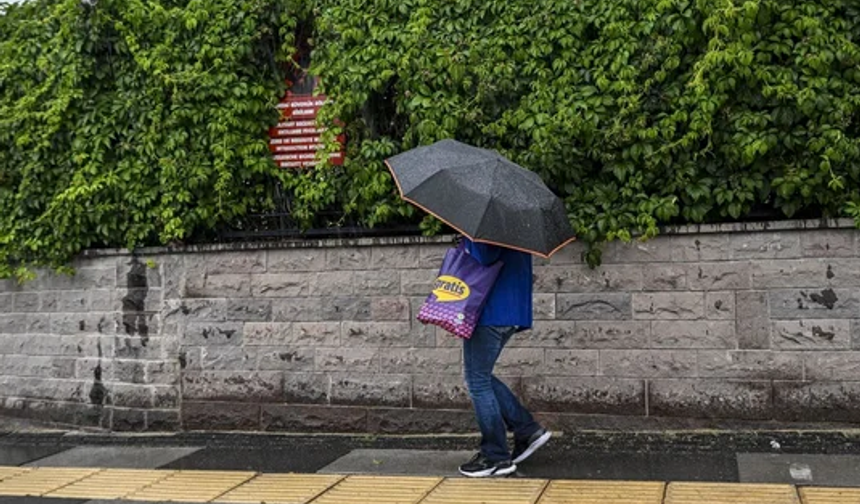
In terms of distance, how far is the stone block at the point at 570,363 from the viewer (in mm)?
6812

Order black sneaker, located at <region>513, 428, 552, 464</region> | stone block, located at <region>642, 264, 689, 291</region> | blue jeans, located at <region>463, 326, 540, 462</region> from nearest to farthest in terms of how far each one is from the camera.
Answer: blue jeans, located at <region>463, 326, 540, 462</region> → black sneaker, located at <region>513, 428, 552, 464</region> → stone block, located at <region>642, 264, 689, 291</region>

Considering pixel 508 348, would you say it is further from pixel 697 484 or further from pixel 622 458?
pixel 697 484

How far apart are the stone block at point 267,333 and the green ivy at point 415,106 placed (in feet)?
2.94

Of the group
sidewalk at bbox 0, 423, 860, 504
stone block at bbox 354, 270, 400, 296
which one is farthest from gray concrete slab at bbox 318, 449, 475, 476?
stone block at bbox 354, 270, 400, 296

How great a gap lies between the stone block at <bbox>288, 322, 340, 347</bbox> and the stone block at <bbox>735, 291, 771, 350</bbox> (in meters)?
3.02

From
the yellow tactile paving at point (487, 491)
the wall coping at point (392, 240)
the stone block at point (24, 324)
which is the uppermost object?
the wall coping at point (392, 240)

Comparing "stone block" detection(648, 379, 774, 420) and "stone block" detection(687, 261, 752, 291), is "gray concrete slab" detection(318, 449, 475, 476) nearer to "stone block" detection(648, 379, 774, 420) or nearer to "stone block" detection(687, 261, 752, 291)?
"stone block" detection(648, 379, 774, 420)

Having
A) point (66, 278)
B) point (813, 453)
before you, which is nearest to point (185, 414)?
point (66, 278)

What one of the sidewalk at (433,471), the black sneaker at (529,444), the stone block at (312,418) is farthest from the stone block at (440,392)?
the black sneaker at (529,444)

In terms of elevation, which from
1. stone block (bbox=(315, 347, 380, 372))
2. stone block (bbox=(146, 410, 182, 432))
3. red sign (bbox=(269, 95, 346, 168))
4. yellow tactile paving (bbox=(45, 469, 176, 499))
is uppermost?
red sign (bbox=(269, 95, 346, 168))

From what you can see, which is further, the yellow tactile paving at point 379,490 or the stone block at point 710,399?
the stone block at point 710,399

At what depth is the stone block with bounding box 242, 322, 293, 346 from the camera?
7617mm

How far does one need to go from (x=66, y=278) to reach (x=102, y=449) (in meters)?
1.81

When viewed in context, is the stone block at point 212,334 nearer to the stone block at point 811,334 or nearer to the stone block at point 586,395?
the stone block at point 586,395
